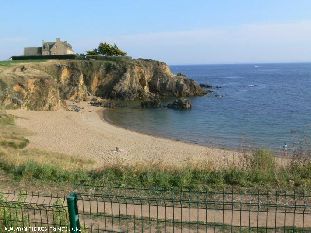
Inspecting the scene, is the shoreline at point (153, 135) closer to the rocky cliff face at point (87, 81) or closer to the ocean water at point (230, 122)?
the ocean water at point (230, 122)

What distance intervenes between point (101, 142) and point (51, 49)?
4794 cm

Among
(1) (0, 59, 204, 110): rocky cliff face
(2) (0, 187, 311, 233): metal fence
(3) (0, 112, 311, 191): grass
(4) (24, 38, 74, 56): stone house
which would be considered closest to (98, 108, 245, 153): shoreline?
(1) (0, 59, 204, 110): rocky cliff face

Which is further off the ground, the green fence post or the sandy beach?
the green fence post

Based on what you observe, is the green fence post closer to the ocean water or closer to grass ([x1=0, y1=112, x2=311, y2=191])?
grass ([x1=0, y1=112, x2=311, y2=191])

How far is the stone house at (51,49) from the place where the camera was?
76.1 meters

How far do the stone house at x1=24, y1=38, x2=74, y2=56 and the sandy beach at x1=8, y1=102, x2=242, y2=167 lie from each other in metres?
32.7

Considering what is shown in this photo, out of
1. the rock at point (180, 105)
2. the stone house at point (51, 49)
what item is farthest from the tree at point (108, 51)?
the rock at point (180, 105)

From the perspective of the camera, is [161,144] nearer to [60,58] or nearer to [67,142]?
[67,142]

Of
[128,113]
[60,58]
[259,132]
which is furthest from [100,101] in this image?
[259,132]

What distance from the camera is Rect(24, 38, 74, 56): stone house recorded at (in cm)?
7612

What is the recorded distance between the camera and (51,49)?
76000 millimetres

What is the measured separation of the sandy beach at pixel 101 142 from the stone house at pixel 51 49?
32.7m

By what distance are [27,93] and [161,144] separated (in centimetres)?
2032

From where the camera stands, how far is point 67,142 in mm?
30828
